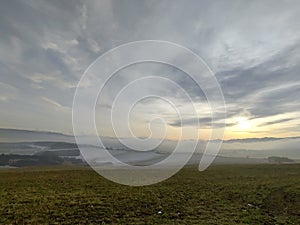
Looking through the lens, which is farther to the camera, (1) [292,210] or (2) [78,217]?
→ (1) [292,210]

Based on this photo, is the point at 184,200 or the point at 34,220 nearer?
the point at 34,220

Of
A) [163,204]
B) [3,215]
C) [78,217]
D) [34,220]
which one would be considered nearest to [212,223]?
[163,204]

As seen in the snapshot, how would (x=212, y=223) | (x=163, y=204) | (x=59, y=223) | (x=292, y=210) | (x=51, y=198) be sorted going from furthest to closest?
(x=51, y=198) < (x=163, y=204) < (x=292, y=210) < (x=212, y=223) < (x=59, y=223)

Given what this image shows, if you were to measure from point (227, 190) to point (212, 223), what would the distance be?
1627 centimetres

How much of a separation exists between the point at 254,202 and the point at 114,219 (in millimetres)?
15375

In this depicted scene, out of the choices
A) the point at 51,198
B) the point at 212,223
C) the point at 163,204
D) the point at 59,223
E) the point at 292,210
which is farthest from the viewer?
the point at 51,198

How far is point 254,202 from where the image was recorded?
25109mm

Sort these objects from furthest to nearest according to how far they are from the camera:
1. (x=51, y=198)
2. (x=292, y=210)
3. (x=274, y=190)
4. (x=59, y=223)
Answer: (x=274, y=190) < (x=51, y=198) < (x=292, y=210) < (x=59, y=223)

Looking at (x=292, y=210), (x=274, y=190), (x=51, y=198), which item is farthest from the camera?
(x=274, y=190)

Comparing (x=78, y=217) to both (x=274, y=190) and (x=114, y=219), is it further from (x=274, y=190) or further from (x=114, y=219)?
(x=274, y=190)

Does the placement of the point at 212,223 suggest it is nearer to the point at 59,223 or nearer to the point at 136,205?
the point at 136,205

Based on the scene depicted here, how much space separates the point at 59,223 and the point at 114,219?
3772 millimetres

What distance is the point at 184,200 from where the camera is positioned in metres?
25.5

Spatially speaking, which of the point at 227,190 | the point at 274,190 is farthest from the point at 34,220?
the point at 274,190
